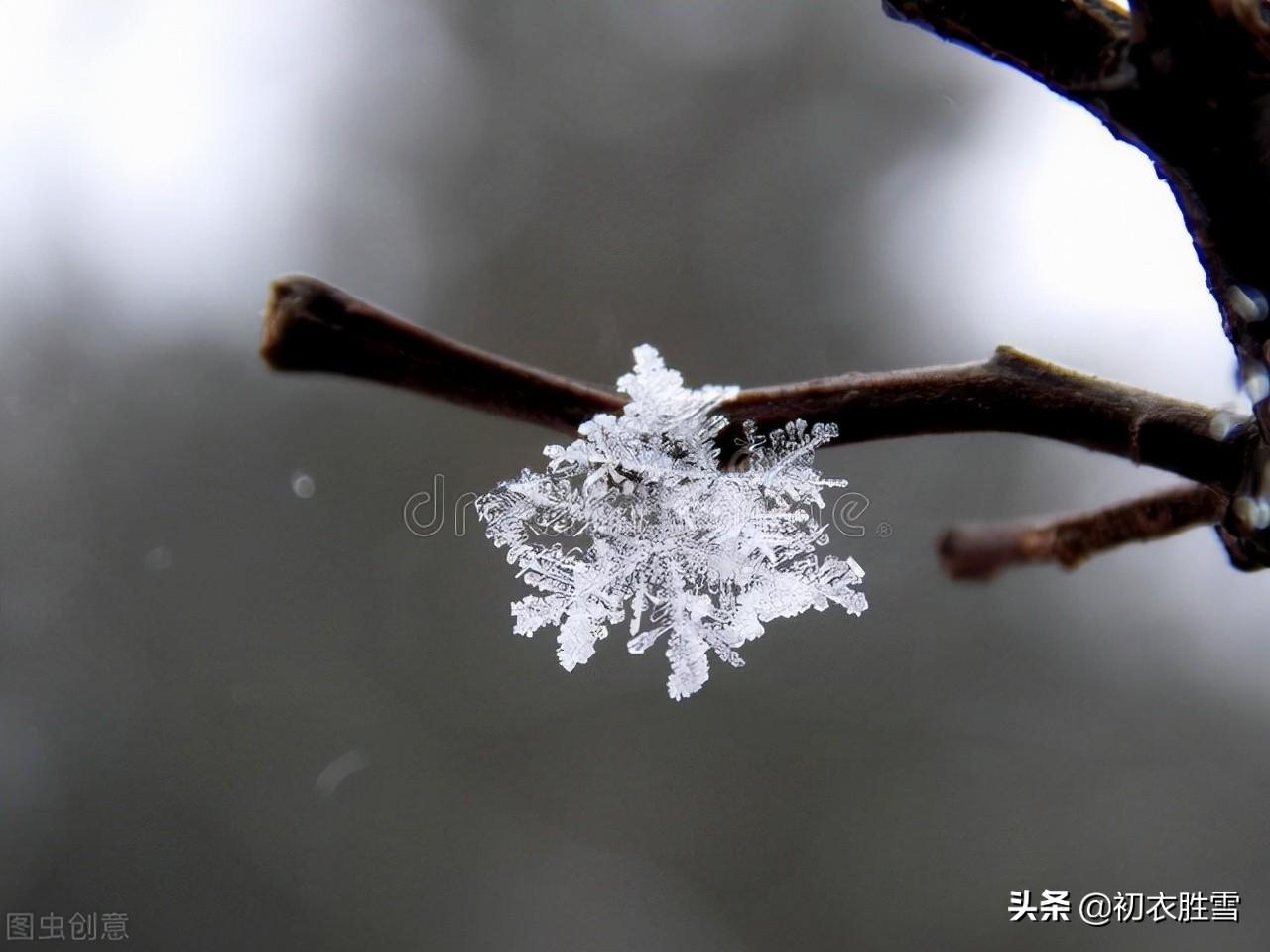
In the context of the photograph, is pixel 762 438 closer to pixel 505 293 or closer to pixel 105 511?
pixel 505 293

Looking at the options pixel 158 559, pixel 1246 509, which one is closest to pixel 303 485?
pixel 158 559

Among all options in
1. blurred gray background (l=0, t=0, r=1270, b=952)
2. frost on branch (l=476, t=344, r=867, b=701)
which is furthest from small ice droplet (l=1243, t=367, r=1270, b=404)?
blurred gray background (l=0, t=0, r=1270, b=952)

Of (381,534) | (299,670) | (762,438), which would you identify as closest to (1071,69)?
(762,438)

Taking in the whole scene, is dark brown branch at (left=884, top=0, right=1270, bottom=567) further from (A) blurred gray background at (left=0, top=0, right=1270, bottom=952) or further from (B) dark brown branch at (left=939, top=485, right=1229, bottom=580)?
(A) blurred gray background at (left=0, top=0, right=1270, bottom=952)

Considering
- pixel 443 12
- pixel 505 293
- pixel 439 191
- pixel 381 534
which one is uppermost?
pixel 443 12

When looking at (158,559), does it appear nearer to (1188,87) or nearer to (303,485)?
(303,485)

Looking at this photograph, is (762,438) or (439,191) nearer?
(762,438)

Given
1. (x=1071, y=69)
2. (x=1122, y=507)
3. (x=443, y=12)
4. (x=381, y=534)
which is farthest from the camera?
(x=443, y=12)
